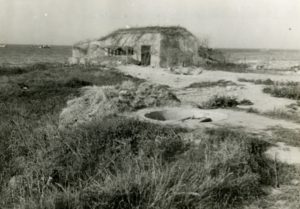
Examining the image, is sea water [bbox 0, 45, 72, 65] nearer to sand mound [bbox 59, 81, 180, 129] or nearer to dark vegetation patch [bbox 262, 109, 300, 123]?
sand mound [bbox 59, 81, 180, 129]

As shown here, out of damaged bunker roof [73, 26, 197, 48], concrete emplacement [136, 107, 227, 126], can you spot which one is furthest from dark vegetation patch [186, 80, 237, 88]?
damaged bunker roof [73, 26, 197, 48]

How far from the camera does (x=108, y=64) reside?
3591cm

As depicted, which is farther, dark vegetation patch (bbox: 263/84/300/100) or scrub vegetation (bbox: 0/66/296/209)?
dark vegetation patch (bbox: 263/84/300/100)

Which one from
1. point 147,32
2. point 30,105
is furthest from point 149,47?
point 30,105

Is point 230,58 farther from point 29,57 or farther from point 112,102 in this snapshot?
point 112,102

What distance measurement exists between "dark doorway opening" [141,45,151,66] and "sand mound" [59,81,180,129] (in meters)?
20.5

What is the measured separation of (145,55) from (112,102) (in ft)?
78.7

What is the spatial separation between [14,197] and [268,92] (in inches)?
543

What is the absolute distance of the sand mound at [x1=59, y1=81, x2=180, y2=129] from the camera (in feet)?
36.4

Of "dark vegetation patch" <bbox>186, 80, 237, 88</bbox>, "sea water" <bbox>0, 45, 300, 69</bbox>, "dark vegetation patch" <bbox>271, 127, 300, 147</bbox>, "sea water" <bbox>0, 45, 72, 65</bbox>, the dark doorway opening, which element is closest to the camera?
"dark vegetation patch" <bbox>271, 127, 300, 147</bbox>

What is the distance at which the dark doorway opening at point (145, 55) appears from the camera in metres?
35.0

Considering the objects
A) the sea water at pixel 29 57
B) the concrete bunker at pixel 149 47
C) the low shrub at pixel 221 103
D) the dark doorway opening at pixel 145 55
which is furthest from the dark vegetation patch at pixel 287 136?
the sea water at pixel 29 57

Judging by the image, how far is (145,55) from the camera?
3544 centimetres

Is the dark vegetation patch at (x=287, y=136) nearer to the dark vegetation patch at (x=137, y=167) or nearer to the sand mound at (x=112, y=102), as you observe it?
the dark vegetation patch at (x=137, y=167)
